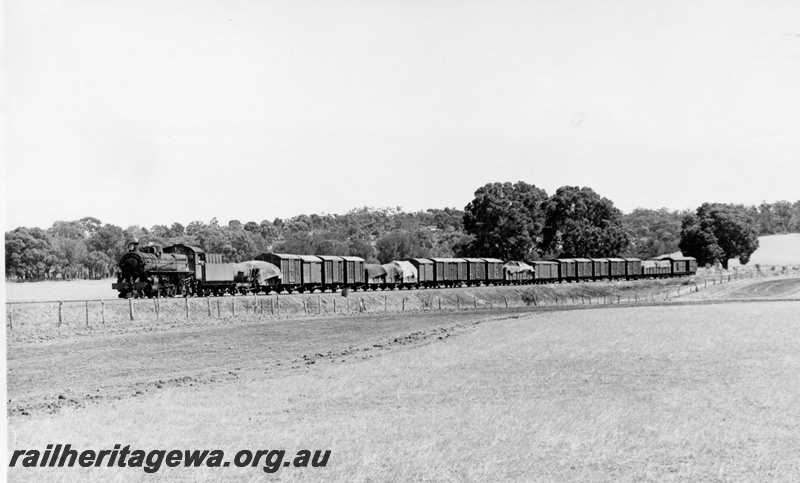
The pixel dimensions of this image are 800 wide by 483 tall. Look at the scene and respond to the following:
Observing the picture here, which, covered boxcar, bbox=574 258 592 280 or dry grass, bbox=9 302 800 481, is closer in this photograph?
dry grass, bbox=9 302 800 481

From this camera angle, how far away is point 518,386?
18406 millimetres

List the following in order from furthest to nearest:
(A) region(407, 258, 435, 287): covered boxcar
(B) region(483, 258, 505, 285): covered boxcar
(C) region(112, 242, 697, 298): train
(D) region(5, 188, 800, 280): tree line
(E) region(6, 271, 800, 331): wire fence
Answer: (D) region(5, 188, 800, 280): tree line
(B) region(483, 258, 505, 285): covered boxcar
(A) region(407, 258, 435, 287): covered boxcar
(C) region(112, 242, 697, 298): train
(E) region(6, 271, 800, 331): wire fence

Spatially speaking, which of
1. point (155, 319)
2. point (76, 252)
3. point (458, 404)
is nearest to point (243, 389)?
point (458, 404)

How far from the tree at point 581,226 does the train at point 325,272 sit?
16.9ft

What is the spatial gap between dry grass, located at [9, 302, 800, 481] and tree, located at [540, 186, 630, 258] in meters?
82.3

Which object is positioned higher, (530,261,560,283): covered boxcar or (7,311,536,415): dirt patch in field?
(530,261,560,283): covered boxcar

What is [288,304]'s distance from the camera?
5344cm

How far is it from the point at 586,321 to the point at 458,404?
25.0 m

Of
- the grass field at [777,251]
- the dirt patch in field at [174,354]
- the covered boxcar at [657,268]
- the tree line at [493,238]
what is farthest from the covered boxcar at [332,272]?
the grass field at [777,251]

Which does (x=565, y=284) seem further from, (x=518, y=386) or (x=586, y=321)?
(x=518, y=386)

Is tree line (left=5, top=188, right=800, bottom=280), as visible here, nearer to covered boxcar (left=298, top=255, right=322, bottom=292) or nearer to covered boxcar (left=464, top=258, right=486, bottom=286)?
covered boxcar (left=464, top=258, right=486, bottom=286)

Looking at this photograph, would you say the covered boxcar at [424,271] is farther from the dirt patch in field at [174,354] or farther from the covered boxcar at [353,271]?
the dirt patch in field at [174,354]

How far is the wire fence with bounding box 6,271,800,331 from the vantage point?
37.2 m

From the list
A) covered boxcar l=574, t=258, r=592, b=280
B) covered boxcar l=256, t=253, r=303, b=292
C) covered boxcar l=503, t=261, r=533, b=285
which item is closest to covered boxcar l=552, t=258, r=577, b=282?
covered boxcar l=574, t=258, r=592, b=280
